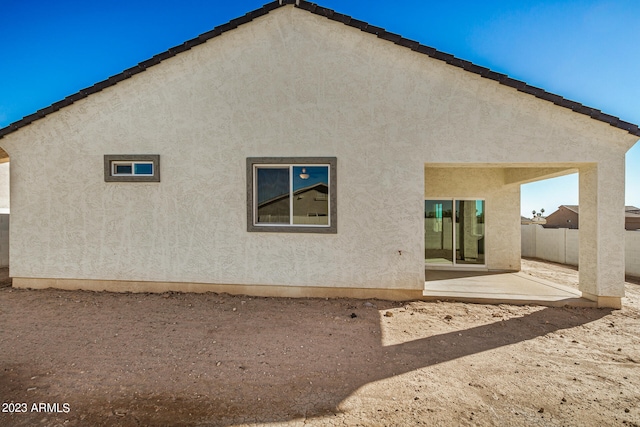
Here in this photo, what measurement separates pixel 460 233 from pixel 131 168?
1061 centimetres

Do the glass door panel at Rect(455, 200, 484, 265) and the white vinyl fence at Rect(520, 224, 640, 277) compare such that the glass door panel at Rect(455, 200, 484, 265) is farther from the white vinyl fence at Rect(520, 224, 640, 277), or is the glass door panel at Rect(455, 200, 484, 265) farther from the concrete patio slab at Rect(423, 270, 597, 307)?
the white vinyl fence at Rect(520, 224, 640, 277)

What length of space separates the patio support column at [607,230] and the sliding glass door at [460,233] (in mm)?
3926

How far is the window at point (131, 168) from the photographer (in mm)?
7148

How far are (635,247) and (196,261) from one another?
14862 millimetres

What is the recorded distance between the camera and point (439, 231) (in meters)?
10.6

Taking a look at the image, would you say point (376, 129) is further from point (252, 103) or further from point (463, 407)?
point (463, 407)

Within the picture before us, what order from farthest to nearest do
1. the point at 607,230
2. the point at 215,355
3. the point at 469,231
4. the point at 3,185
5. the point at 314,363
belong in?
the point at 3,185 → the point at 469,231 → the point at 607,230 → the point at 215,355 → the point at 314,363

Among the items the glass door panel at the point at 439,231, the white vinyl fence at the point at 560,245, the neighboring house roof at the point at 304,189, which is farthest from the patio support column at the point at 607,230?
the white vinyl fence at the point at 560,245

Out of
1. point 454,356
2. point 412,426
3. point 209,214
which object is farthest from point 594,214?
point 209,214

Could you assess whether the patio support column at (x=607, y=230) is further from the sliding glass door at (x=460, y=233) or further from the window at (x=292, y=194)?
the window at (x=292, y=194)

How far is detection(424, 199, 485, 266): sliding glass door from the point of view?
34.1 ft

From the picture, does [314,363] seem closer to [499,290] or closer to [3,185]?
[499,290]

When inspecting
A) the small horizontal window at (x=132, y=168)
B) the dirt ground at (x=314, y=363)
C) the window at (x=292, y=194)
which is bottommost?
the dirt ground at (x=314, y=363)

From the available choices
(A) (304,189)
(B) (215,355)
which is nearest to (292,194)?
(A) (304,189)
